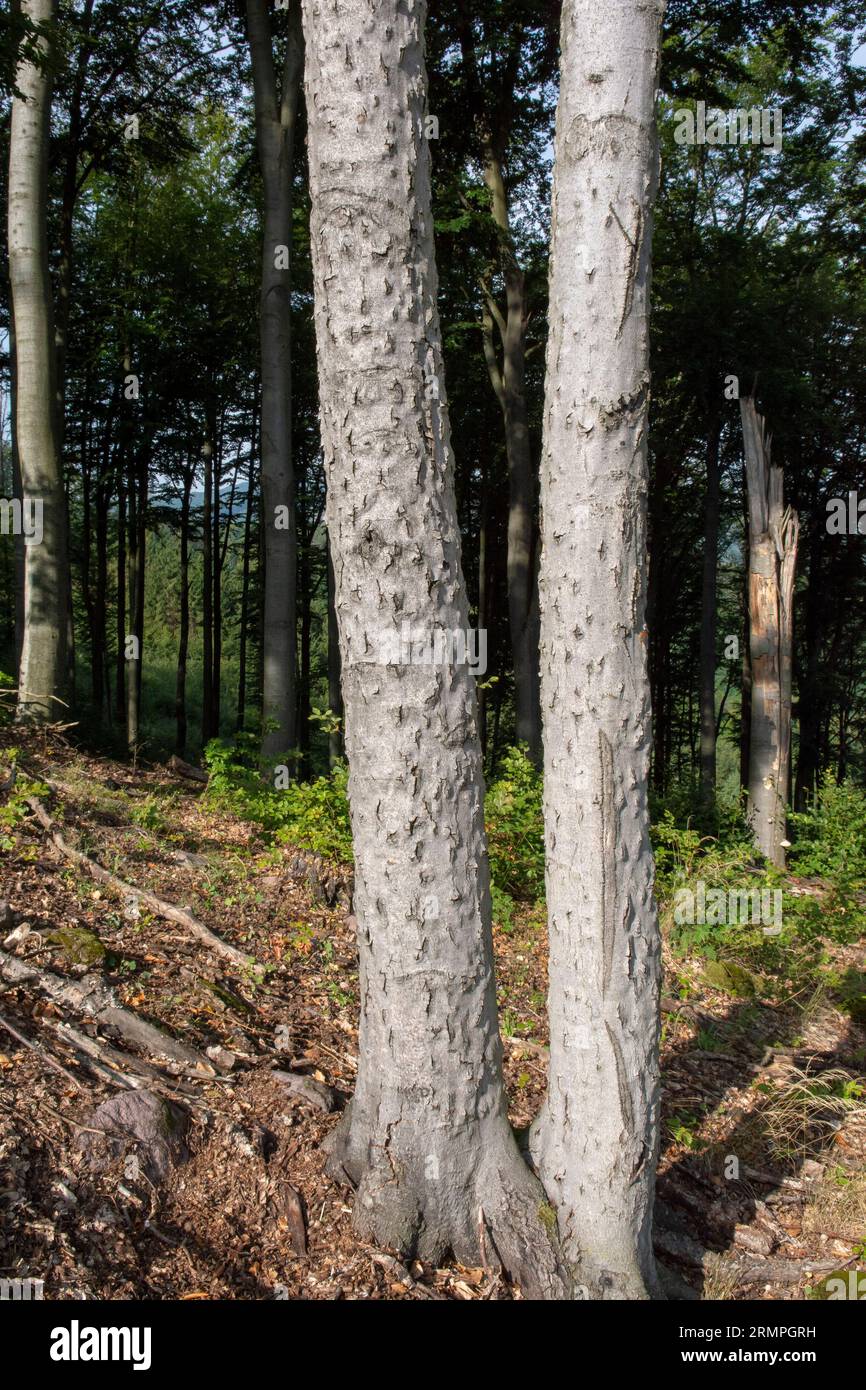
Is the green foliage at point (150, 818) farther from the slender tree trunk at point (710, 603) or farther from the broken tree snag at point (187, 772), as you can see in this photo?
the slender tree trunk at point (710, 603)

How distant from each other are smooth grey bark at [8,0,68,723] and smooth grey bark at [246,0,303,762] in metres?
2.08

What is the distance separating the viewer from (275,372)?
9.68 m

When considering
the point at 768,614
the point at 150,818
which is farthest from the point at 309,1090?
the point at 768,614

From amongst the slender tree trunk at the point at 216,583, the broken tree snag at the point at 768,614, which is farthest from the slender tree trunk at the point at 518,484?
the slender tree trunk at the point at 216,583

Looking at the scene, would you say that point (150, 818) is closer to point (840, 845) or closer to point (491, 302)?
point (840, 845)

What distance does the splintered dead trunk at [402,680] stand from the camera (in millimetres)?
2969

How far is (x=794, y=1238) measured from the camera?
3.94m

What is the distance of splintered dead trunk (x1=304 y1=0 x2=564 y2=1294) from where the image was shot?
2.97 meters

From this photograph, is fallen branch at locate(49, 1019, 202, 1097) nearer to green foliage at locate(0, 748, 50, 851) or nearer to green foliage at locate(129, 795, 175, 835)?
green foliage at locate(0, 748, 50, 851)

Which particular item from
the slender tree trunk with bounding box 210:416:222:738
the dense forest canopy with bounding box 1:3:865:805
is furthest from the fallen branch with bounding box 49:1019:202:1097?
the slender tree trunk with bounding box 210:416:222:738

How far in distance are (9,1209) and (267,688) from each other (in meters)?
7.05

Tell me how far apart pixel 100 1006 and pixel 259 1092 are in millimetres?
785
